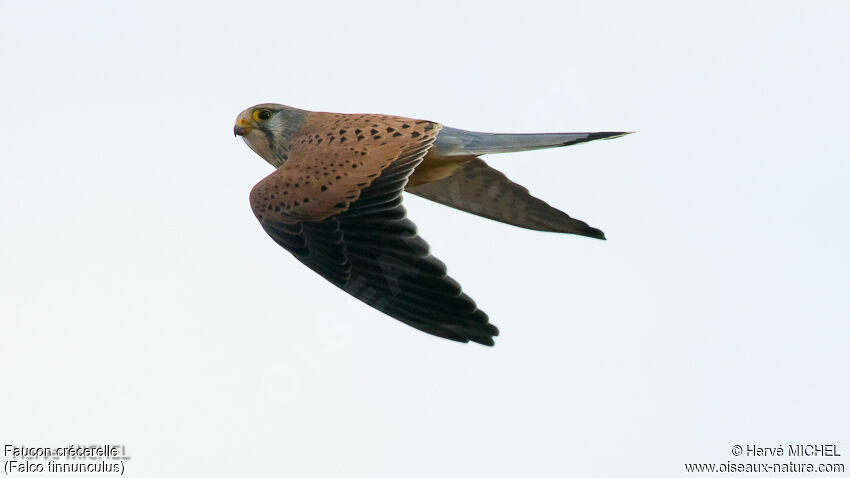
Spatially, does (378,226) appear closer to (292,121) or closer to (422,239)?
(422,239)

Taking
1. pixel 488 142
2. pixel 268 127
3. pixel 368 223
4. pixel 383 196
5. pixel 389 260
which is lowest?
pixel 389 260

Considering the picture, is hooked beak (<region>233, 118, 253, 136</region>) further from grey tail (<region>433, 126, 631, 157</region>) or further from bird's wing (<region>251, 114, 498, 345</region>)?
grey tail (<region>433, 126, 631, 157</region>)

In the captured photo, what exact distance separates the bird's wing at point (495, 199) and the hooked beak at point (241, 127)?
3.81ft

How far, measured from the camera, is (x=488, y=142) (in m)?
9.88

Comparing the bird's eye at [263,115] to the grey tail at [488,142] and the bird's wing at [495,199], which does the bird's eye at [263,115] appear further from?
the grey tail at [488,142]

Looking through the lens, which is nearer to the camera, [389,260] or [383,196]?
[389,260]

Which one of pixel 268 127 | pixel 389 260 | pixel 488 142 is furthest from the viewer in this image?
pixel 268 127

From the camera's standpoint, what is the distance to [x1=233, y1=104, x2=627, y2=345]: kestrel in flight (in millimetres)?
8898

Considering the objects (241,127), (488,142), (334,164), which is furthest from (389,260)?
(241,127)

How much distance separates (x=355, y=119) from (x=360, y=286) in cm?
141

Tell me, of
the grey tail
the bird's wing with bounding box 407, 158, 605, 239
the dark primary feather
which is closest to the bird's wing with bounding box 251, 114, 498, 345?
the dark primary feather

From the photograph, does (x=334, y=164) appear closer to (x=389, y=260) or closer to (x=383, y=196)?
(x=383, y=196)

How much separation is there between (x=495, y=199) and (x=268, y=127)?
160 centimetres

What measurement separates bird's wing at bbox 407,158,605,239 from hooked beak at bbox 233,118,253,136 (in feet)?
3.81
